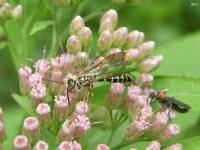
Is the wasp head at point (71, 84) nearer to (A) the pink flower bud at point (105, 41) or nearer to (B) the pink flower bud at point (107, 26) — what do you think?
(A) the pink flower bud at point (105, 41)

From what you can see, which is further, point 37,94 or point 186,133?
point 186,133

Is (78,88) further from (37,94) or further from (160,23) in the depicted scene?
(160,23)

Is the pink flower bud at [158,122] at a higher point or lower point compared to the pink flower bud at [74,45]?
lower

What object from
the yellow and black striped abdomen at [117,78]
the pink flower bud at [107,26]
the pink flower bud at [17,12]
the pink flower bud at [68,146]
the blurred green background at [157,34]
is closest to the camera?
the pink flower bud at [68,146]

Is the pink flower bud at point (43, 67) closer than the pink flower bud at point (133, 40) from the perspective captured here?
Yes

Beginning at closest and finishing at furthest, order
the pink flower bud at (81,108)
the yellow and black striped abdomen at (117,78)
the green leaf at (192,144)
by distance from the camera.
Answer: the pink flower bud at (81,108), the green leaf at (192,144), the yellow and black striped abdomen at (117,78)

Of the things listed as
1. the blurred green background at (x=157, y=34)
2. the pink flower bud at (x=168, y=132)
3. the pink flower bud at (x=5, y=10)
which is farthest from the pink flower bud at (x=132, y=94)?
the blurred green background at (x=157, y=34)

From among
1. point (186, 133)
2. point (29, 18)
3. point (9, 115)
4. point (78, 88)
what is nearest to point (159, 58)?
point (78, 88)
